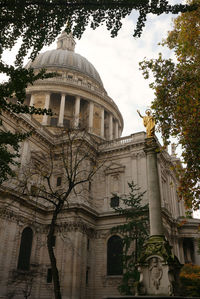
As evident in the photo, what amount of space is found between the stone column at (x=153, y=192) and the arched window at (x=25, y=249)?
1550 cm

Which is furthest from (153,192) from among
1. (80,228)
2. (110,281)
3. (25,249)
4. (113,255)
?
(25,249)

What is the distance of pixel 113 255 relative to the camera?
88.0ft

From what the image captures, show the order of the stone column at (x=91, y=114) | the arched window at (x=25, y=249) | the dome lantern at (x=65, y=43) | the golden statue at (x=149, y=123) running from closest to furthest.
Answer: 1. the golden statue at (x=149, y=123)
2. the arched window at (x=25, y=249)
3. the stone column at (x=91, y=114)
4. the dome lantern at (x=65, y=43)

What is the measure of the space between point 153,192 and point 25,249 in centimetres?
1615

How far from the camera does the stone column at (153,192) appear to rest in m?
14.5

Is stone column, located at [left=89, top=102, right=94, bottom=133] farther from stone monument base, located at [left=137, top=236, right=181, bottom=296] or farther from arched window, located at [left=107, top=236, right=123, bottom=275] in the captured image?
stone monument base, located at [left=137, top=236, right=181, bottom=296]

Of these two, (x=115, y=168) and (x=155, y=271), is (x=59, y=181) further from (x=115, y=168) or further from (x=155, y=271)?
(x=155, y=271)

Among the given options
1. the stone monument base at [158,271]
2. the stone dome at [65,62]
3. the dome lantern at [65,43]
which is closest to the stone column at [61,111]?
the stone dome at [65,62]

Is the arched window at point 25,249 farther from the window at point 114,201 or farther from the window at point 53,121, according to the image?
the window at point 53,121

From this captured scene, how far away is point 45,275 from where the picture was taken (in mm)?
26141

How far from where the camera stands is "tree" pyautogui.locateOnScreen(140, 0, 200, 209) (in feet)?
49.0

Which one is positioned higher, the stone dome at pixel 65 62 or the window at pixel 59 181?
the stone dome at pixel 65 62

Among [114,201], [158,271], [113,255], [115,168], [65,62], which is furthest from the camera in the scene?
[65,62]

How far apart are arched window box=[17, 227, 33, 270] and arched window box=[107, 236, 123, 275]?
774 centimetres
